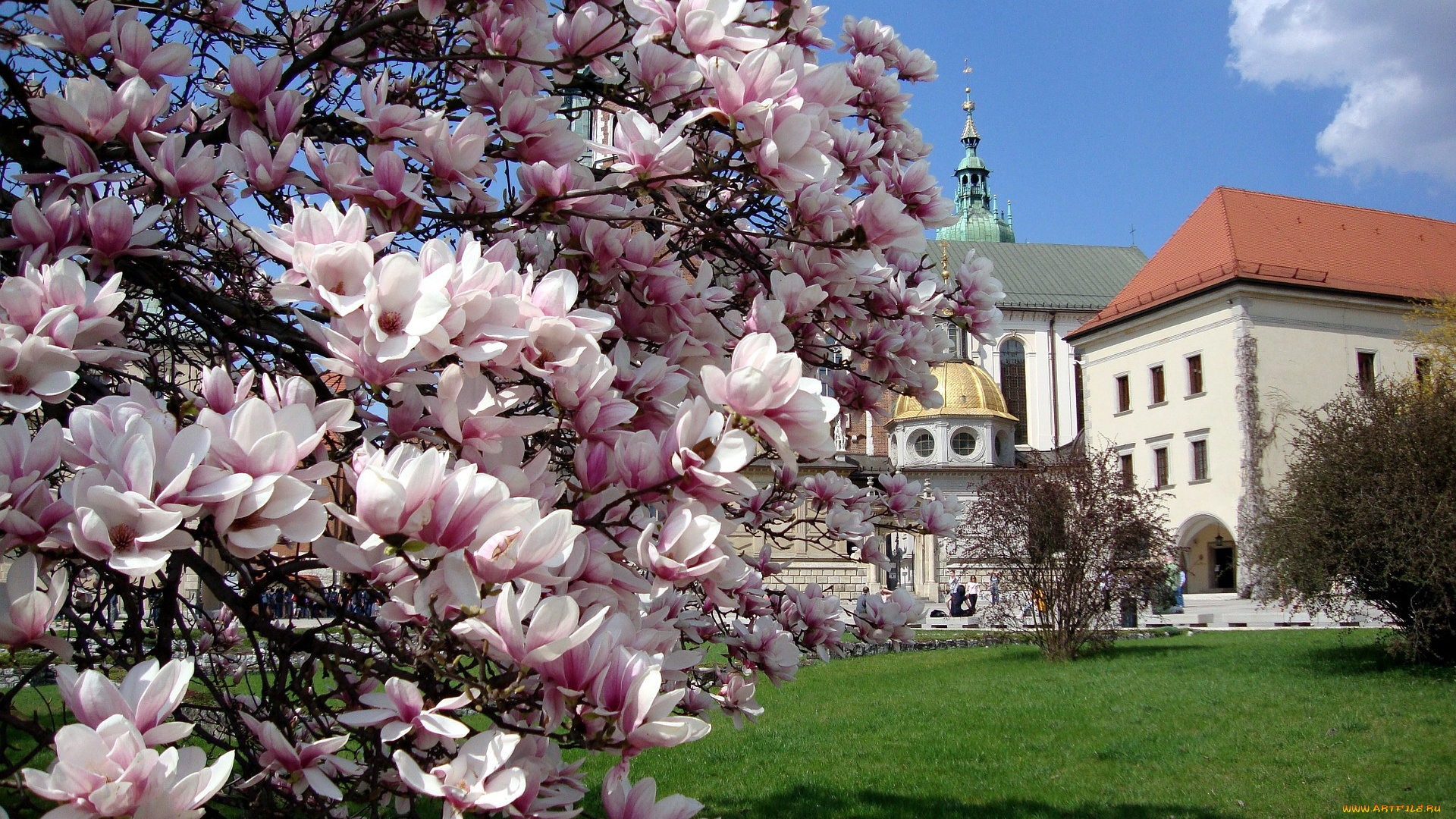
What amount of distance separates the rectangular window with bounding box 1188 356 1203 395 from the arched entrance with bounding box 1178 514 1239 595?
506 cm

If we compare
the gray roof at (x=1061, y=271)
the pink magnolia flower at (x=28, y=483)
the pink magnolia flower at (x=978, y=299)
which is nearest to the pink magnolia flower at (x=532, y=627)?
the pink magnolia flower at (x=28, y=483)

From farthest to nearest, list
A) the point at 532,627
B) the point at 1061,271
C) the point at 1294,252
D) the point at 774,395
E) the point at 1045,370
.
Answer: the point at 1061,271, the point at 1045,370, the point at 1294,252, the point at 774,395, the point at 532,627

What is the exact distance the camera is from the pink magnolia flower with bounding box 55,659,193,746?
1363 mm

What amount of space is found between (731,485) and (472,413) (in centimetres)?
42

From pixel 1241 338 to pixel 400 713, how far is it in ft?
129

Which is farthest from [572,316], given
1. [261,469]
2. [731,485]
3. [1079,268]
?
[1079,268]

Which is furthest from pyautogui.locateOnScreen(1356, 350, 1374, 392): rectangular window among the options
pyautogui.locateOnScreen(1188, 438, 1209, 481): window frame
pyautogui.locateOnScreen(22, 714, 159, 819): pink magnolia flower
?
pyautogui.locateOnScreen(22, 714, 159, 819): pink magnolia flower

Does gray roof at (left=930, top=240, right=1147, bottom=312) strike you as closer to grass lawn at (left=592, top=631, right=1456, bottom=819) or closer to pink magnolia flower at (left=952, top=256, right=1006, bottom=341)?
grass lawn at (left=592, top=631, right=1456, bottom=819)

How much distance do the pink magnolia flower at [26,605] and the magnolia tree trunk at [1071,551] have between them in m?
15.8

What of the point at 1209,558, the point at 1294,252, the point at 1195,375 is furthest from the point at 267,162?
the point at 1294,252

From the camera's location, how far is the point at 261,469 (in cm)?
143

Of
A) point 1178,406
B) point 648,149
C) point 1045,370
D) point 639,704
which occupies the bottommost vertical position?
point 639,704

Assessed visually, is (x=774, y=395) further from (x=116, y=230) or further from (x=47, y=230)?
(x=47, y=230)

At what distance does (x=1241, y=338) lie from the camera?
36188 millimetres
